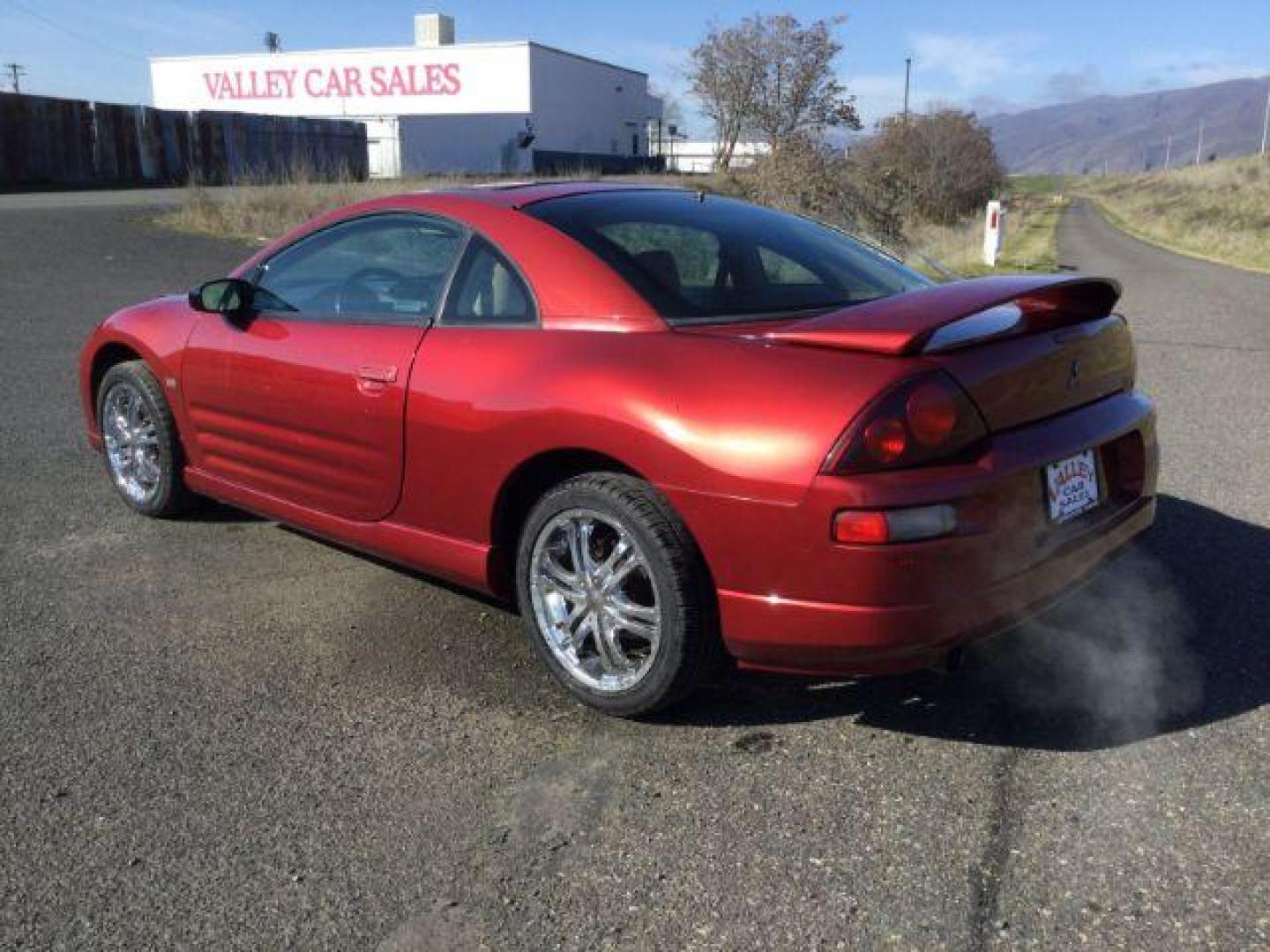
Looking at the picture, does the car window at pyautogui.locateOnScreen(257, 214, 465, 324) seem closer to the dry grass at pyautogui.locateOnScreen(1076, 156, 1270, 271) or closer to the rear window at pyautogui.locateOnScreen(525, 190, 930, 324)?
the rear window at pyautogui.locateOnScreen(525, 190, 930, 324)

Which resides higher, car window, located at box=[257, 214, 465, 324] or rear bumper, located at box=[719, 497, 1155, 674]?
car window, located at box=[257, 214, 465, 324]

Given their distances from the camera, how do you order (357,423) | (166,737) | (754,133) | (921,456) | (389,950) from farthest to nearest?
(754,133)
(357,423)
(166,737)
(921,456)
(389,950)

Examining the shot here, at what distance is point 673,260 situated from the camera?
3418mm

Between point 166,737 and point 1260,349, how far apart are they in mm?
10114

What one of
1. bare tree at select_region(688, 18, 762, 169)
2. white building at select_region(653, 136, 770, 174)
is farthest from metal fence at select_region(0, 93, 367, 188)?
white building at select_region(653, 136, 770, 174)

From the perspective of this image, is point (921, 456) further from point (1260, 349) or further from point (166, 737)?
point (1260, 349)

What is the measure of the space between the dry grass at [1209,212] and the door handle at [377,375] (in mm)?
23201

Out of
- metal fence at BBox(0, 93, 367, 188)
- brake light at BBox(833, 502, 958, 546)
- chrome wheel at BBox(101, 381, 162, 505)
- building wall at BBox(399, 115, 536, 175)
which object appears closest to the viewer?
brake light at BBox(833, 502, 958, 546)

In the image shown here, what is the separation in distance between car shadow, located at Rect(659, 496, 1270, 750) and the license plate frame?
0.26 meters

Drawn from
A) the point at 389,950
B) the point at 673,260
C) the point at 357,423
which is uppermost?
the point at 673,260

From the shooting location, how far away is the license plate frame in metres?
2.90

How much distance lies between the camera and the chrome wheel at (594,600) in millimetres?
3049

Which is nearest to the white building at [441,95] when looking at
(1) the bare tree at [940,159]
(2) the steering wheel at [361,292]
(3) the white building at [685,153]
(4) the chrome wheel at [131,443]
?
(3) the white building at [685,153]

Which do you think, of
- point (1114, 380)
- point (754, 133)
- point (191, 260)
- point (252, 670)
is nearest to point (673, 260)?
point (1114, 380)
